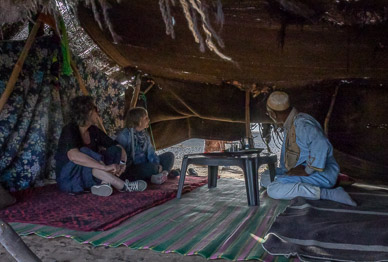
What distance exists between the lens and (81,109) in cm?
368

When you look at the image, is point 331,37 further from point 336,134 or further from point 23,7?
point 23,7

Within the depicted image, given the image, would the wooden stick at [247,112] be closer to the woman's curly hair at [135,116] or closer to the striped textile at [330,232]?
the woman's curly hair at [135,116]

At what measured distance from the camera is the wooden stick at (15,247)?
1225 mm

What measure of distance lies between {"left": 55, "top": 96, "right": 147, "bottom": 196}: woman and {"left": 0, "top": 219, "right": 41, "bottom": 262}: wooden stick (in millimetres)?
2311

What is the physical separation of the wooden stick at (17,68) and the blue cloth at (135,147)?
1.32m

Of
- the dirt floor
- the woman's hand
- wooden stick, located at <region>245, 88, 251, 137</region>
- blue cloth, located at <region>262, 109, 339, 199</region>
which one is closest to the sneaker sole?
the woman's hand

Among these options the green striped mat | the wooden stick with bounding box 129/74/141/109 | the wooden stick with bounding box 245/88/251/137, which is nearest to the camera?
the green striped mat

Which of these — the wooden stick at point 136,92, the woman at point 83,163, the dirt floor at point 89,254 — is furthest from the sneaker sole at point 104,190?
the wooden stick at point 136,92

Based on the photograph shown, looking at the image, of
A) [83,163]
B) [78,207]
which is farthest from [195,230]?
[83,163]

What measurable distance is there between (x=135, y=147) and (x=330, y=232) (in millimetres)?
2743

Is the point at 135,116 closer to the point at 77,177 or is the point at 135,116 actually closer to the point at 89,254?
the point at 77,177

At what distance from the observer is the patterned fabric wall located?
365 centimetres

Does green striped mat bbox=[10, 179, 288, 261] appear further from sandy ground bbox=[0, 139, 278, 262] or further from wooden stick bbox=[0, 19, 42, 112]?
wooden stick bbox=[0, 19, 42, 112]

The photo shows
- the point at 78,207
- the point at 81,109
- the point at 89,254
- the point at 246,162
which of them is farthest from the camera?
the point at 81,109
